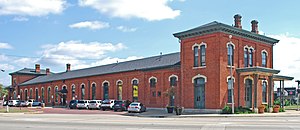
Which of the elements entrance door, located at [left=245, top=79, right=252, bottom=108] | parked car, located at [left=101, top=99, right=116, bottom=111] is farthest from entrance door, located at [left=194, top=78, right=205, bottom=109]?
parked car, located at [left=101, top=99, right=116, bottom=111]

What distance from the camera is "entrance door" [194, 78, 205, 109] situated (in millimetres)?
41031

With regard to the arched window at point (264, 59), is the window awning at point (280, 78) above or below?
below

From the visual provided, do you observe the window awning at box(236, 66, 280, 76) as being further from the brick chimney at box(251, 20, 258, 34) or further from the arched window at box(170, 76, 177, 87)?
the arched window at box(170, 76, 177, 87)

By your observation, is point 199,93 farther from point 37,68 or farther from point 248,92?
point 37,68

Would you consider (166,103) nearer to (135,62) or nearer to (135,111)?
(135,111)

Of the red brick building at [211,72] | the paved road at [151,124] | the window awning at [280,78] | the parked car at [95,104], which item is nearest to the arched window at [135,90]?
the red brick building at [211,72]

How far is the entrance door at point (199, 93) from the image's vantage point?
1615 inches

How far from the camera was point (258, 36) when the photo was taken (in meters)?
44.0

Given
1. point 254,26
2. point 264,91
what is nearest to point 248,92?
point 264,91

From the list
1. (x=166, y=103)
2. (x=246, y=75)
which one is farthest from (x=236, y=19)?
(x=166, y=103)

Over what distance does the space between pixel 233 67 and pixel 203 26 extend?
217 inches

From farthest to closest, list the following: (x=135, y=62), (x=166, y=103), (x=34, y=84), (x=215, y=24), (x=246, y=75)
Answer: (x=34, y=84)
(x=135, y=62)
(x=166, y=103)
(x=246, y=75)
(x=215, y=24)

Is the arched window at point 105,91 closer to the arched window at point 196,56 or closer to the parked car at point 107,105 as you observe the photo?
the parked car at point 107,105

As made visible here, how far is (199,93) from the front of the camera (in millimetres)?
41438
